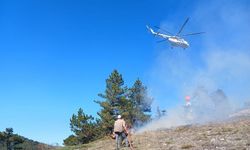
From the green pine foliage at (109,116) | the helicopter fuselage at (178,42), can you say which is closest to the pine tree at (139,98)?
the green pine foliage at (109,116)

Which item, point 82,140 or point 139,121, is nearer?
point 82,140

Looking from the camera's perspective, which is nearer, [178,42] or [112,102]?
[178,42]

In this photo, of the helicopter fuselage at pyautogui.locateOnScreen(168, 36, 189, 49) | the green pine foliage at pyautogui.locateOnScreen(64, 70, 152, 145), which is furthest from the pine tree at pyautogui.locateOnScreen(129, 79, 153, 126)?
the helicopter fuselage at pyautogui.locateOnScreen(168, 36, 189, 49)

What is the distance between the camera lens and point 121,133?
32062mm

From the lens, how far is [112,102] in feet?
290

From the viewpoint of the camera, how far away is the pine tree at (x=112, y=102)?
276 ft

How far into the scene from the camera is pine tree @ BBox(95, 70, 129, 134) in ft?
276

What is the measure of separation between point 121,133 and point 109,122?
5062 centimetres

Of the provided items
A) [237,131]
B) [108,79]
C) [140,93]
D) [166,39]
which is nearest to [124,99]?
[108,79]

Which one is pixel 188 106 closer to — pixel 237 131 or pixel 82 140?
pixel 82 140

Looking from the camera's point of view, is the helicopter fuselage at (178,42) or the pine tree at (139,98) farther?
the pine tree at (139,98)

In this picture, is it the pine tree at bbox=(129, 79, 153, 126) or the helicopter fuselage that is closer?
the helicopter fuselage

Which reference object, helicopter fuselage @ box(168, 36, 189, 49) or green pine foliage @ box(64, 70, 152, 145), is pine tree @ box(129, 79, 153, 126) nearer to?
green pine foliage @ box(64, 70, 152, 145)

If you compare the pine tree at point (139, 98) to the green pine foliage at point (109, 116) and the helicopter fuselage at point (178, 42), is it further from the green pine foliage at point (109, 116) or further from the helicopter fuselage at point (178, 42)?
the helicopter fuselage at point (178, 42)
